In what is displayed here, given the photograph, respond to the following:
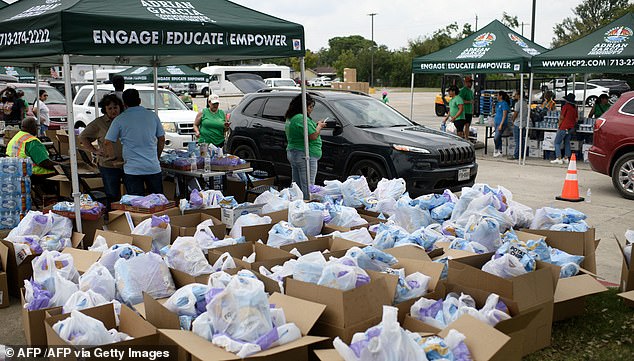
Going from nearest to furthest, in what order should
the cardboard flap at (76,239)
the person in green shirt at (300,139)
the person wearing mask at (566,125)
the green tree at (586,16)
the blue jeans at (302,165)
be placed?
the cardboard flap at (76,239), the person in green shirt at (300,139), the blue jeans at (302,165), the person wearing mask at (566,125), the green tree at (586,16)

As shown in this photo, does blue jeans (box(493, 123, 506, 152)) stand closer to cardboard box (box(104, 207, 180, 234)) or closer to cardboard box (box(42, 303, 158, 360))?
cardboard box (box(104, 207, 180, 234))

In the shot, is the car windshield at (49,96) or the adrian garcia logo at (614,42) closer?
the adrian garcia logo at (614,42)

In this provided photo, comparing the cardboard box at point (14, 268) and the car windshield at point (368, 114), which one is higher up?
the car windshield at point (368, 114)

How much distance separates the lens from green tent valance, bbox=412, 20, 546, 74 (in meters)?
14.3

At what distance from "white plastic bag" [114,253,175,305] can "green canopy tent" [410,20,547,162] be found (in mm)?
11448

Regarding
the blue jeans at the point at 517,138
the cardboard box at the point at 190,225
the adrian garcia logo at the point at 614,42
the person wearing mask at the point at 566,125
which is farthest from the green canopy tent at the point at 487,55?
the cardboard box at the point at 190,225

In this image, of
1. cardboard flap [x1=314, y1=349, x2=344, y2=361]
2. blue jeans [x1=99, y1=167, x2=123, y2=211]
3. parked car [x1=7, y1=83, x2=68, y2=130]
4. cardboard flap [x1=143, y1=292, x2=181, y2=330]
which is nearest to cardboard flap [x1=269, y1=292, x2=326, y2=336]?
cardboard flap [x1=314, y1=349, x2=344, y2=361]

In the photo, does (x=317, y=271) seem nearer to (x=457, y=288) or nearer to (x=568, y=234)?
(x=457, y=288)

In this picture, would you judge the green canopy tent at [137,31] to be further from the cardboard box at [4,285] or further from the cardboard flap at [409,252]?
the cardboard flap at [409,252]

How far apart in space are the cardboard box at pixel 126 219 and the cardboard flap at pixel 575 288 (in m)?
3.70

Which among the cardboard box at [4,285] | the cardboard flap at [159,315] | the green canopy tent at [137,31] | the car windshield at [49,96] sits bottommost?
the cardboard box at [4,285]

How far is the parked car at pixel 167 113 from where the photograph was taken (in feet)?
48.9

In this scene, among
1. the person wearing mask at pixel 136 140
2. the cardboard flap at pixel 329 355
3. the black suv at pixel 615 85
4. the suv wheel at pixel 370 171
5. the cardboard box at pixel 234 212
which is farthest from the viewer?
the black suv at pixel 615 85

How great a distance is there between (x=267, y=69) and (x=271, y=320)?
38920 millimetres
